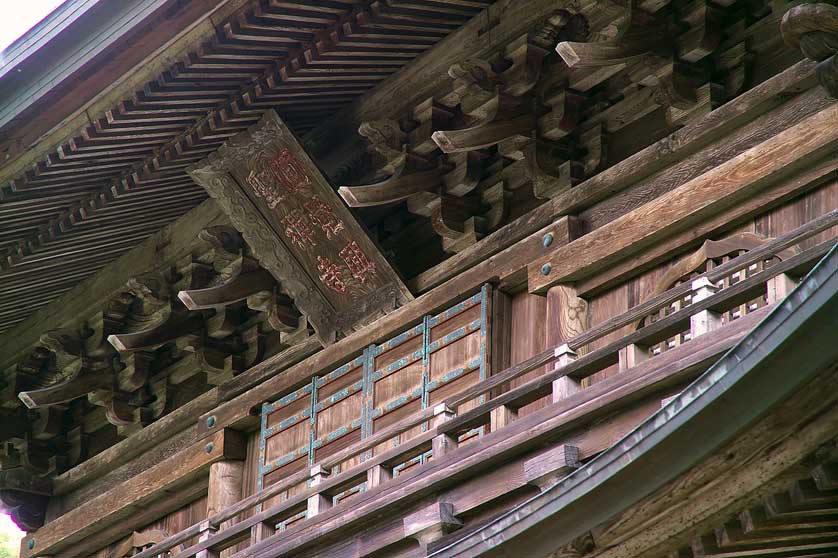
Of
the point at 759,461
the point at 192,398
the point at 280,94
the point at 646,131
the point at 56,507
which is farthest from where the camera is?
the point at 56,507

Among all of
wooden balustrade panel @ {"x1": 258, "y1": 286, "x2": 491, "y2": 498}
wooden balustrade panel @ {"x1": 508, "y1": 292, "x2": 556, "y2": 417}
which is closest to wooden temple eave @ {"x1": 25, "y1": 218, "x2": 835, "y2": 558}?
wooden balustrade panel @ {"x1": 258, "y1": 286, "x2": 491, "y2": 498}

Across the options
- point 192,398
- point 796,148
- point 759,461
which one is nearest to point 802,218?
point 796,148

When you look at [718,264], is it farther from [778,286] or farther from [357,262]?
[357,262]

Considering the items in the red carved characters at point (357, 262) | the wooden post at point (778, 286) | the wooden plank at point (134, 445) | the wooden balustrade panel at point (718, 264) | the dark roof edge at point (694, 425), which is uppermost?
the wooden plank at point (134, 445)

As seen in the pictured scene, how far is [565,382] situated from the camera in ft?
24.9

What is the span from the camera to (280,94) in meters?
10.4

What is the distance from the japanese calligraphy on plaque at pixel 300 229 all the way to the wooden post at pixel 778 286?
366cm

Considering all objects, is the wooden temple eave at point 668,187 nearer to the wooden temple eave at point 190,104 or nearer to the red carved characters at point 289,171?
the red carved characters at point 289,171

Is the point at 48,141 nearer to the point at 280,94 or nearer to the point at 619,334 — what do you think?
the point at 280,94

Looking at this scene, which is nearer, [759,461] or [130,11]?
[759,461]

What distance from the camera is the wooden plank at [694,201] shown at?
7832 mm

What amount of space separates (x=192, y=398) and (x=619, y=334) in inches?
182

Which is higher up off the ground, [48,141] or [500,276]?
[48,141]

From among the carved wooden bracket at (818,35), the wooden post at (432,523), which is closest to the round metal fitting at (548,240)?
the wooden post at (432,523)
